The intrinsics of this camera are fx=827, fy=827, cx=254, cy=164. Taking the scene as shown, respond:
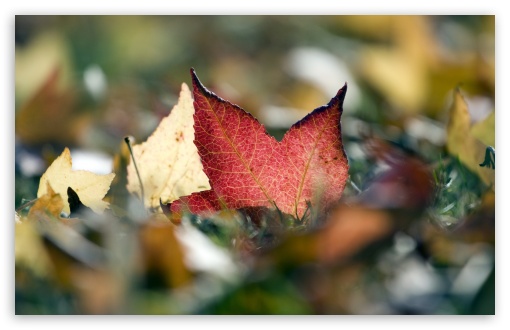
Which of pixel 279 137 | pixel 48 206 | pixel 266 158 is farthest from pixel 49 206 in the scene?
pixel 279 137

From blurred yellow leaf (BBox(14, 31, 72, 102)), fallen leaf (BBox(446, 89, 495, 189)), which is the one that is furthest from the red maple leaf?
blurred yellow leaf (BBox(14, 31, 72, 102))

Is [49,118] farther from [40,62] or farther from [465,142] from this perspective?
[465,142]

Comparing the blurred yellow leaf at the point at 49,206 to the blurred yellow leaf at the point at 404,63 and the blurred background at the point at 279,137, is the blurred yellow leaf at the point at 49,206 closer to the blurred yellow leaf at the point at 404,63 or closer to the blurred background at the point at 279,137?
the blurred background at the point at 279,137

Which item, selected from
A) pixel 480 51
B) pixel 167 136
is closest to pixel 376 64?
pixel 480 51

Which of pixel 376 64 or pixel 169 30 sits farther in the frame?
pixel 169 30

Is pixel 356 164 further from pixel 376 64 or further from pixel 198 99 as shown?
pixel 198 99

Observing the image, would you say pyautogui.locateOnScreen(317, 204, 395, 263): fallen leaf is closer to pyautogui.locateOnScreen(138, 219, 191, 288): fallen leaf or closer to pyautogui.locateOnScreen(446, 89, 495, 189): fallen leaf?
pyautogui.locateOnScreen(138, 219, 191, 288): fallen leaf
